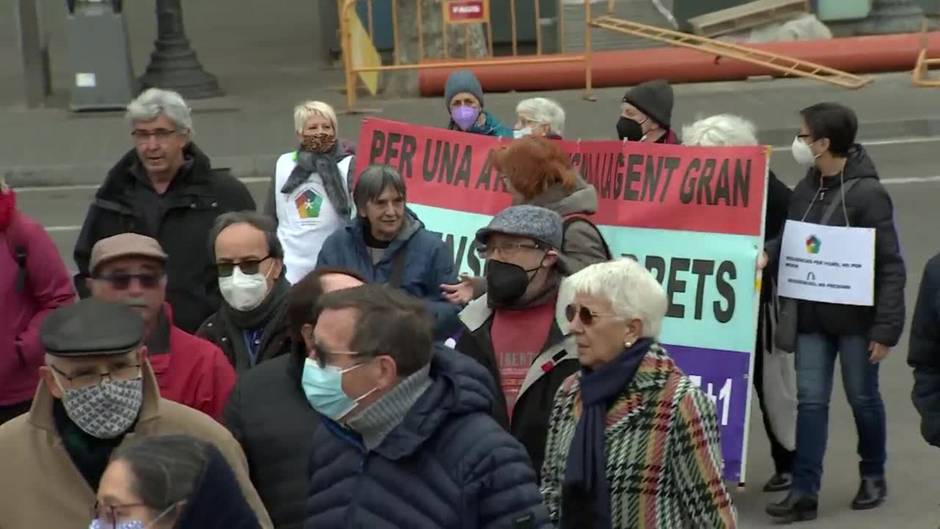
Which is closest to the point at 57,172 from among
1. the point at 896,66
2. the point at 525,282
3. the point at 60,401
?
the point at 896,66

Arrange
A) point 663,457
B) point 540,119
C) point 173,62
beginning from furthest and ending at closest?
point 173,62 → point 540,119 → point 663,457

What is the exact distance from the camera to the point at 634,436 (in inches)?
172

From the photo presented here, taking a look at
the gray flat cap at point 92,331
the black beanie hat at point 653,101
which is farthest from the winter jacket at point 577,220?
the gray flat cap at point 92,331

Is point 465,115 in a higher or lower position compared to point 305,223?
higher

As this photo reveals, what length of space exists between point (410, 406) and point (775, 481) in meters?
4.02

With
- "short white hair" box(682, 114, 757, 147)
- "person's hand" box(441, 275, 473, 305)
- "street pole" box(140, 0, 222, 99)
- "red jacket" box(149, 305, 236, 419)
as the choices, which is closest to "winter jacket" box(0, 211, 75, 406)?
"red jacket" box(149, 305, 236, 419)

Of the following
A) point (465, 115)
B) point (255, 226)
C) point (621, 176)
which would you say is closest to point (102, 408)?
point (255, 226)

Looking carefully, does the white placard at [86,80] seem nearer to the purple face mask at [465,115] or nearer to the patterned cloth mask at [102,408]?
the purple face mask at [465,115]

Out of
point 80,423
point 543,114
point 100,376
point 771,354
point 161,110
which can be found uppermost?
point 161,110

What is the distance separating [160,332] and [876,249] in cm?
321

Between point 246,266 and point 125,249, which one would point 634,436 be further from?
point 125,249

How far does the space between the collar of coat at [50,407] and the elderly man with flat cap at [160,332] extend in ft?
2.24

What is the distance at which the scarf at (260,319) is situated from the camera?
5.20 metres

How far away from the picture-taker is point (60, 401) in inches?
160
